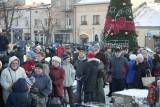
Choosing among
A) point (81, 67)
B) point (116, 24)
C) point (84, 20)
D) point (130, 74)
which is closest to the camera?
point (81, 67)

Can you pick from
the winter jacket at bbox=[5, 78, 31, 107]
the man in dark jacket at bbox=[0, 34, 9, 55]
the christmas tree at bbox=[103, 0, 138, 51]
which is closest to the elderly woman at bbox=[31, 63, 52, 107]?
the winter jacket at bbox=[5, 78, 31, 107]

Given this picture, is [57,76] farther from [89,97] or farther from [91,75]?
[89,97]

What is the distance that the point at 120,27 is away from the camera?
17.2 meters

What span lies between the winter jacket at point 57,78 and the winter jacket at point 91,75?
995 millimetres

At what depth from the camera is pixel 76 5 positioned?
5097cm

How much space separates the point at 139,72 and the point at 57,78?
2.77m

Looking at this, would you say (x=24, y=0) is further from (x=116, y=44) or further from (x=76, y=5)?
(x=116, y=44)

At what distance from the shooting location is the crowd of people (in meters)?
7.08

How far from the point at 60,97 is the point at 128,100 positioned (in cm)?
176

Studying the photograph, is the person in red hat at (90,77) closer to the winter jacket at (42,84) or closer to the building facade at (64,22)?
the winter jacket at (42,84)

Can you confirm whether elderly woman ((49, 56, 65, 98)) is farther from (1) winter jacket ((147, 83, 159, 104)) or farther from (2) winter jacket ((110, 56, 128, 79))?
(2) winter jacket ((110, 56, 128, 79))

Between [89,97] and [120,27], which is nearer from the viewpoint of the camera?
[89,97]

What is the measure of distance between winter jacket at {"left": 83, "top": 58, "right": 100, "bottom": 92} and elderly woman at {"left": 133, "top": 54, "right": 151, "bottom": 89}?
4.61 ft

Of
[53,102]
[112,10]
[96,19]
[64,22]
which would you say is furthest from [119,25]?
[64,22]
